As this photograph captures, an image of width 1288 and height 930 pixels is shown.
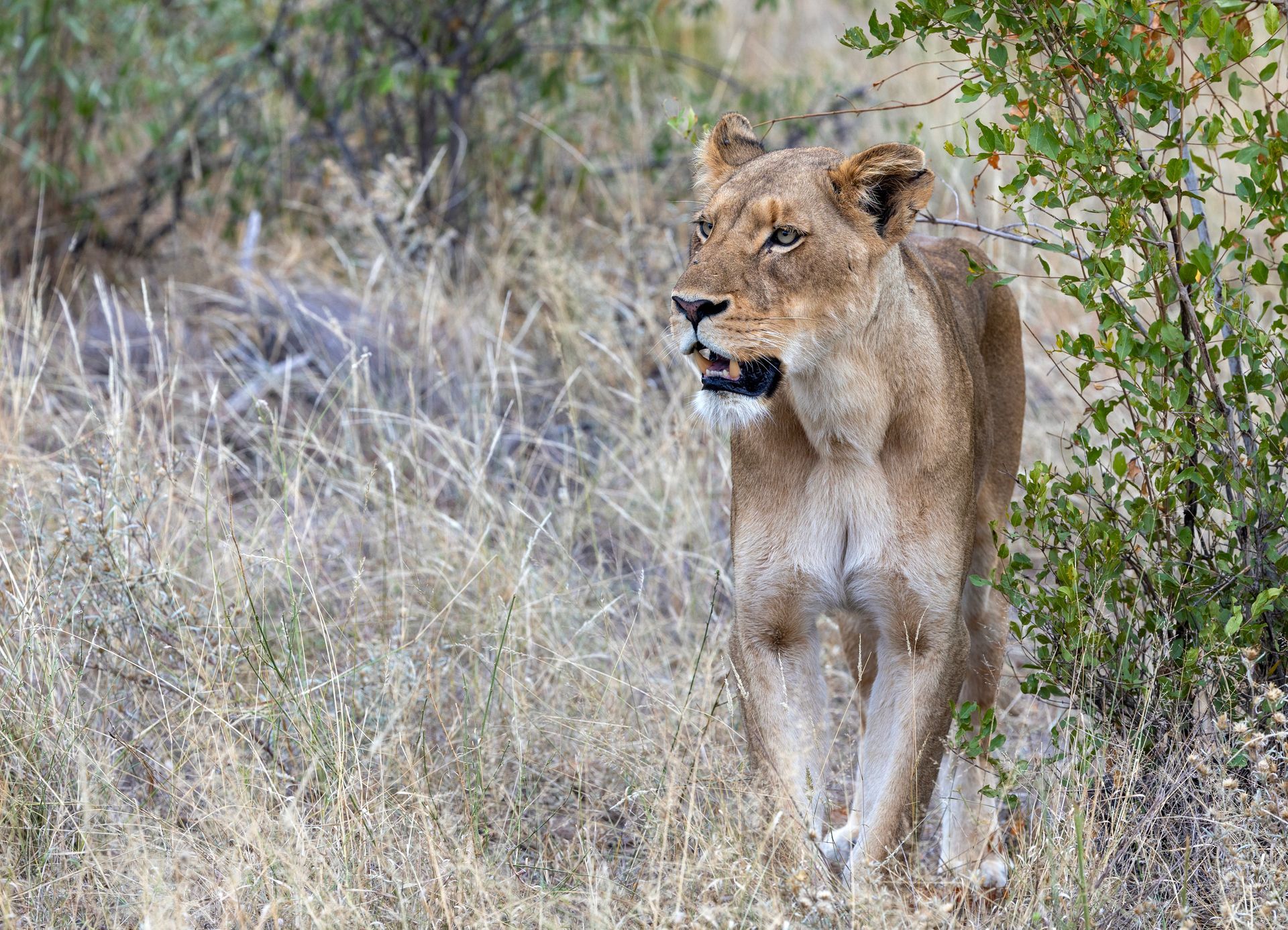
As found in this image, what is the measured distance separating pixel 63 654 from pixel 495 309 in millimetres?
3244

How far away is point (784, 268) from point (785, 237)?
0.27 feet

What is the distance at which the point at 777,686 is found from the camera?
3572mm

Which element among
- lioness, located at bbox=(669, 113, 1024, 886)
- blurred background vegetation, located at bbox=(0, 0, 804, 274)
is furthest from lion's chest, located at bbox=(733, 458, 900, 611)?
blurred background vegetation, located at bbox=(0, 0, 804, 274)

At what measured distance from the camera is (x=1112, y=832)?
3.41m

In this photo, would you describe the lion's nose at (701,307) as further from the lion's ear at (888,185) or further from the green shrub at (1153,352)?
the green shrub at (1153,352)

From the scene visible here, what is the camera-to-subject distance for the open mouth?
132 inches

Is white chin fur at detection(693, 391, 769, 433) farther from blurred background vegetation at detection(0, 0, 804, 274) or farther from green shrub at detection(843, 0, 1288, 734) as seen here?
blurred background vegetation at detection(0, 0, 804, 274)

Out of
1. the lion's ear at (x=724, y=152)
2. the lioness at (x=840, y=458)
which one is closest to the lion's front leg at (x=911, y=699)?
the lioness at (x=840, y=458)

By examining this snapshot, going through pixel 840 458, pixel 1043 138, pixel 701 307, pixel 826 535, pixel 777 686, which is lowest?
pixel 777 686

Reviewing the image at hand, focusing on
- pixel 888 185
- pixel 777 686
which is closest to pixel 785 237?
pixel 888 185

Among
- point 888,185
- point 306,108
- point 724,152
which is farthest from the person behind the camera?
point 306,108

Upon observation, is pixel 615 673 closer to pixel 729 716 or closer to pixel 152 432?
pixel 729 716

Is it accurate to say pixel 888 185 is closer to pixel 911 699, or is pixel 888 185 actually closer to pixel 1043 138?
pixel 1043 138

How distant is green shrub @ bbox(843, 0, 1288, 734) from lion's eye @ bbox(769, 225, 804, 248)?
476mm
